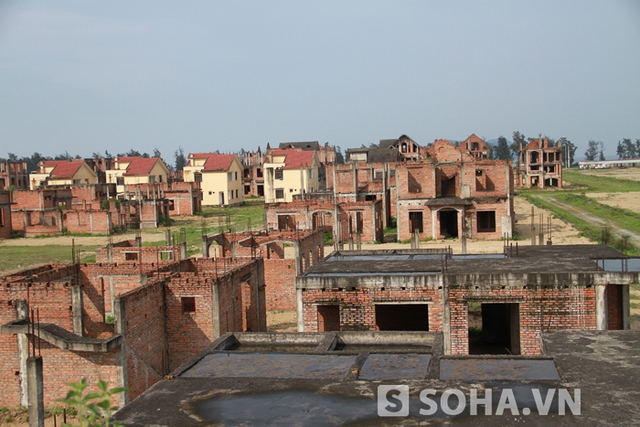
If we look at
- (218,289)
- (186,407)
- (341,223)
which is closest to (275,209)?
(341,223)

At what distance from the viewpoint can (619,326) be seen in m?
16.0

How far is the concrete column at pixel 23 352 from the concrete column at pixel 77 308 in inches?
39.6

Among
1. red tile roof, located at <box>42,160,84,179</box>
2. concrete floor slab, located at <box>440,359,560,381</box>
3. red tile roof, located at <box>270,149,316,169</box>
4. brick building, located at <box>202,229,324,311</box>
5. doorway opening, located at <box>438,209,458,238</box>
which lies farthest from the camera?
red tile roof, located at <box>42,160,84,179</box>

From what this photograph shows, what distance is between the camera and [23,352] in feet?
49.2

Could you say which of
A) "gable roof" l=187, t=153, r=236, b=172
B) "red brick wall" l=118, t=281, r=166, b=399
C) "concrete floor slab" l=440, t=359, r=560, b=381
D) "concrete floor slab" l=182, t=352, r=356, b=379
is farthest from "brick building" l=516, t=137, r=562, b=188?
"concrete floor slab" l=182, t=352, r=356, b=379

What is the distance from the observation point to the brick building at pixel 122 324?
14.4m

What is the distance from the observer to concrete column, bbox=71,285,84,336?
15797mm

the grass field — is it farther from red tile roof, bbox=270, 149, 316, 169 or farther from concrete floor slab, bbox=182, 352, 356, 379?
red tile roof, bbox=270, 149, 316, 169

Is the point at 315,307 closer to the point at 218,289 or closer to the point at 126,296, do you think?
the point at 218,289

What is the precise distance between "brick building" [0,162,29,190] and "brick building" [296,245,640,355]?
72.4 metres

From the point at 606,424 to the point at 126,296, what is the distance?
33.2 feet

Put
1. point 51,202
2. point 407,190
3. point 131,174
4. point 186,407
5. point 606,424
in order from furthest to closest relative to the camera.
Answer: point 131,174 < point 51,202 < point 407,190 < point 186,407 < point 606,424

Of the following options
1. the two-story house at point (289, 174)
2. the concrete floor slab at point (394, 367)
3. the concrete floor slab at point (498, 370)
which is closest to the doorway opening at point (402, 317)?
the concrete floor slab at point (394, 367)

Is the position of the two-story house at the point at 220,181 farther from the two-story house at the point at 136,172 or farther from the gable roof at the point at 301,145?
the gable roof at the point at 301,145
